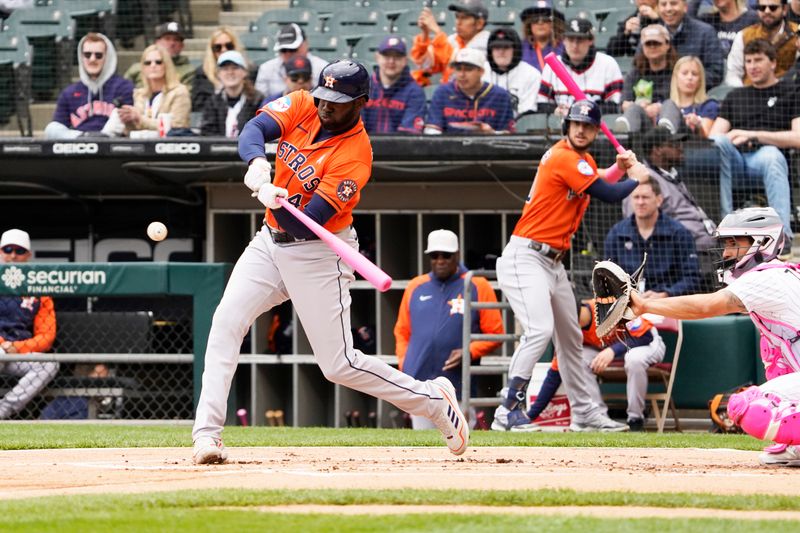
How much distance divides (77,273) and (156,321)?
2.28 feet

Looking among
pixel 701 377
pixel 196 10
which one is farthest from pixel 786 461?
pixel 196 10

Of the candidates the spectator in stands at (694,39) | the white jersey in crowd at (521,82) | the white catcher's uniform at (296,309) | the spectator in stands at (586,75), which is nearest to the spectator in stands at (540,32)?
the white jersey in crowd at (521,82)

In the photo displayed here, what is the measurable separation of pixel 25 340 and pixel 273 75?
3272mm

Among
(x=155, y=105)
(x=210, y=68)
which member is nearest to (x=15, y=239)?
(x=155, y=105)

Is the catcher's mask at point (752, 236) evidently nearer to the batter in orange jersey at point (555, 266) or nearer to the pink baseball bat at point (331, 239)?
the pink baseball bat at point (331, 239)

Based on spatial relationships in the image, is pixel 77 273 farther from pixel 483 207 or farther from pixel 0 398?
pixel 483 207

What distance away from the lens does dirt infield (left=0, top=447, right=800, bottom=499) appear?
4.58 meters

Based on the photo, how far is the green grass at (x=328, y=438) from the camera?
6.80 metres

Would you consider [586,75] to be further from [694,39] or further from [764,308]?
[764,308]

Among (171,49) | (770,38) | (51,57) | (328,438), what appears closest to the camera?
(328,438)

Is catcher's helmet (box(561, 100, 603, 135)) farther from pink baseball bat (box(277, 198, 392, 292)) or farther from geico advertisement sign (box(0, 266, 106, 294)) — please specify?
geico advertisement sign (box(0, 266, 106, 294))

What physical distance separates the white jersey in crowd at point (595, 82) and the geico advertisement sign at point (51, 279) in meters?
3.74

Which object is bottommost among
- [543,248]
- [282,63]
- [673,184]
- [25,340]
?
[25,340]

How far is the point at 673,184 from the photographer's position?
9742 millimetres
